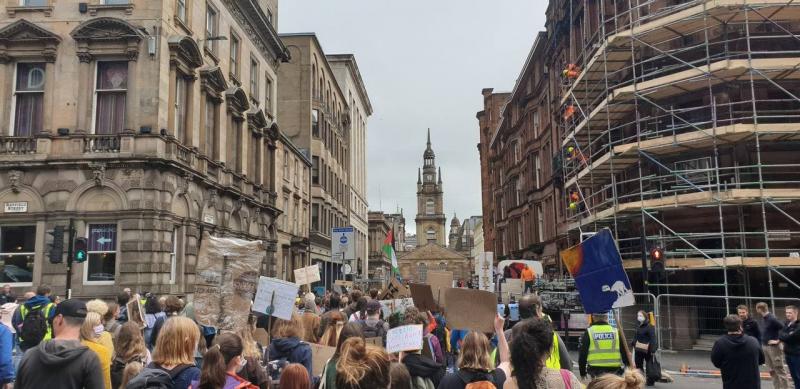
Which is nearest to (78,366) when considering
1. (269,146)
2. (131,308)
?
(131,308)

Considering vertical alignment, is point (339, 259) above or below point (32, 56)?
below

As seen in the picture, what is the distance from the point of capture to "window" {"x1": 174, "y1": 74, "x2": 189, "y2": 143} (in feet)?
70.7

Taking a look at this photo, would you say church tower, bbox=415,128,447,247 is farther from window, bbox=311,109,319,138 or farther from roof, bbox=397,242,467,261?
window, bbox=311,109,319,138

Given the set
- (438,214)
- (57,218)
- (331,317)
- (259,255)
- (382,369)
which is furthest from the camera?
(438,214)

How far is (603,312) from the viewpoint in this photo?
7.70m

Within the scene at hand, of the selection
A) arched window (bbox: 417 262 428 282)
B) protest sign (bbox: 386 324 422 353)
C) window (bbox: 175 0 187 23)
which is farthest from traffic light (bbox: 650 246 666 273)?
arched window (bbox: 417 262 428 282)

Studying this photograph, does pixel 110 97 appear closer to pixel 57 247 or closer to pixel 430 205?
pixel 57 247

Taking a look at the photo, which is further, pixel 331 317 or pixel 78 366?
pixel 331 317

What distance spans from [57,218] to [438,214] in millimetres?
141974

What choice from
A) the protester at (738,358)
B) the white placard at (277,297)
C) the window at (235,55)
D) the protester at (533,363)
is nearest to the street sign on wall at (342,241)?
the window at (235,55)

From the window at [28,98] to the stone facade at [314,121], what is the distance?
26.5 metres

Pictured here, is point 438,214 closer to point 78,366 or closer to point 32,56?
point 32,56

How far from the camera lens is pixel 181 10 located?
22.0 m

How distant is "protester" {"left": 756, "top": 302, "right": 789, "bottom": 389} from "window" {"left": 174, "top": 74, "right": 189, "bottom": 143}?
18.1 m
